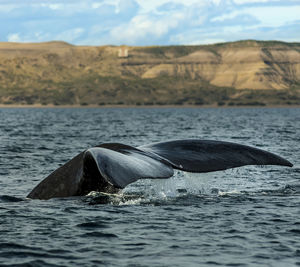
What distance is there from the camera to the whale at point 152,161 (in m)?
8.73

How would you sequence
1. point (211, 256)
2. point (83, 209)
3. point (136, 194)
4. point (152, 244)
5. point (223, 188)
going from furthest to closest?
point (223, 188)
point (136, 194)
point (83, 209)
point (152, 244)
point (211, 256)

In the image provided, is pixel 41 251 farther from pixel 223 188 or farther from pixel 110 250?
pixel 223 188

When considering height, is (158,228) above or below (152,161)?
below

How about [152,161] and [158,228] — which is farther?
[158,228]

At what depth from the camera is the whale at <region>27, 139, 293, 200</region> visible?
344 inches

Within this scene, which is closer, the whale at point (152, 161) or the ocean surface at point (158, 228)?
the whale at point (152, 161)

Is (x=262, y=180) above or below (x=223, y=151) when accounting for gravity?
below

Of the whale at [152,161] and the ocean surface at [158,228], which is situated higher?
the whale at [152,161]

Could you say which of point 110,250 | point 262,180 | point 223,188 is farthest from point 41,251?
point 262,180

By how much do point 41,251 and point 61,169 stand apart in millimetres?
1410

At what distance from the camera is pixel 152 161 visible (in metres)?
9.11

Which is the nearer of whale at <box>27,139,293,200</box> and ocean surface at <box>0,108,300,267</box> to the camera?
whale at <box>27,139,293,200</box>

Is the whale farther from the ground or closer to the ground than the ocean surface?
farther from the ground

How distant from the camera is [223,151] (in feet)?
33.2
